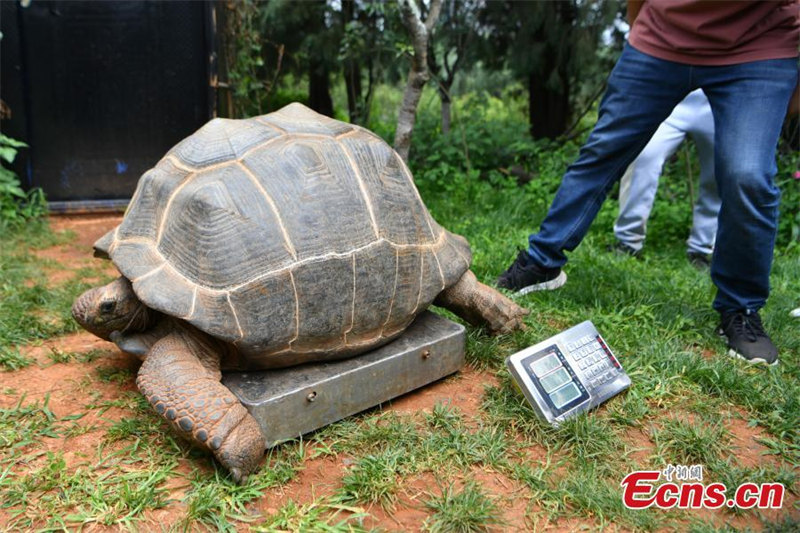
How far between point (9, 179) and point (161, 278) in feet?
11.5

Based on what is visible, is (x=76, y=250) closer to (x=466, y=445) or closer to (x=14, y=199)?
(x=14, y=199)

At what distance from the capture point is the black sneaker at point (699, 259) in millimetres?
4184

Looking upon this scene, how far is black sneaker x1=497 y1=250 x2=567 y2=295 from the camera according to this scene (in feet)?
11.0

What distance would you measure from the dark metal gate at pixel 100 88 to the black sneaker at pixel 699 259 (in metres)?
3.92

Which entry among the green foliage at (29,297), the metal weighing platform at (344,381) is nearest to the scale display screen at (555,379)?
the metal weighing platform at (344,381)

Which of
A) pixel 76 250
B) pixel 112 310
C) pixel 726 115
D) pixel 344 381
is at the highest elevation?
pixel 726 115

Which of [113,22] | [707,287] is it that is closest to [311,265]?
[707,287]

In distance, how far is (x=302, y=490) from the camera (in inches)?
77.6

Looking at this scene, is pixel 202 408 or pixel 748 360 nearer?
pixel 202 408

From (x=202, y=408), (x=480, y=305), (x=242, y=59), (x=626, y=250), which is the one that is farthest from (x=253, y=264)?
(x=242, y=59)

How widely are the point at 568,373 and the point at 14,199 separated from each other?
4.58 m

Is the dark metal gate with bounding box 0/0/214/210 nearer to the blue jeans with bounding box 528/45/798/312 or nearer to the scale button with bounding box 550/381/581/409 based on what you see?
the blue jeans with bounding box 528/45/798/312

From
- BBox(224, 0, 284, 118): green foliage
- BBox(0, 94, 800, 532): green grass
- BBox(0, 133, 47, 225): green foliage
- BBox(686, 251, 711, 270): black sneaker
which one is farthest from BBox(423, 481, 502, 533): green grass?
BBox(224, 0, 284, 118): green foliage

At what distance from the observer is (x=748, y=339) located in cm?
283
